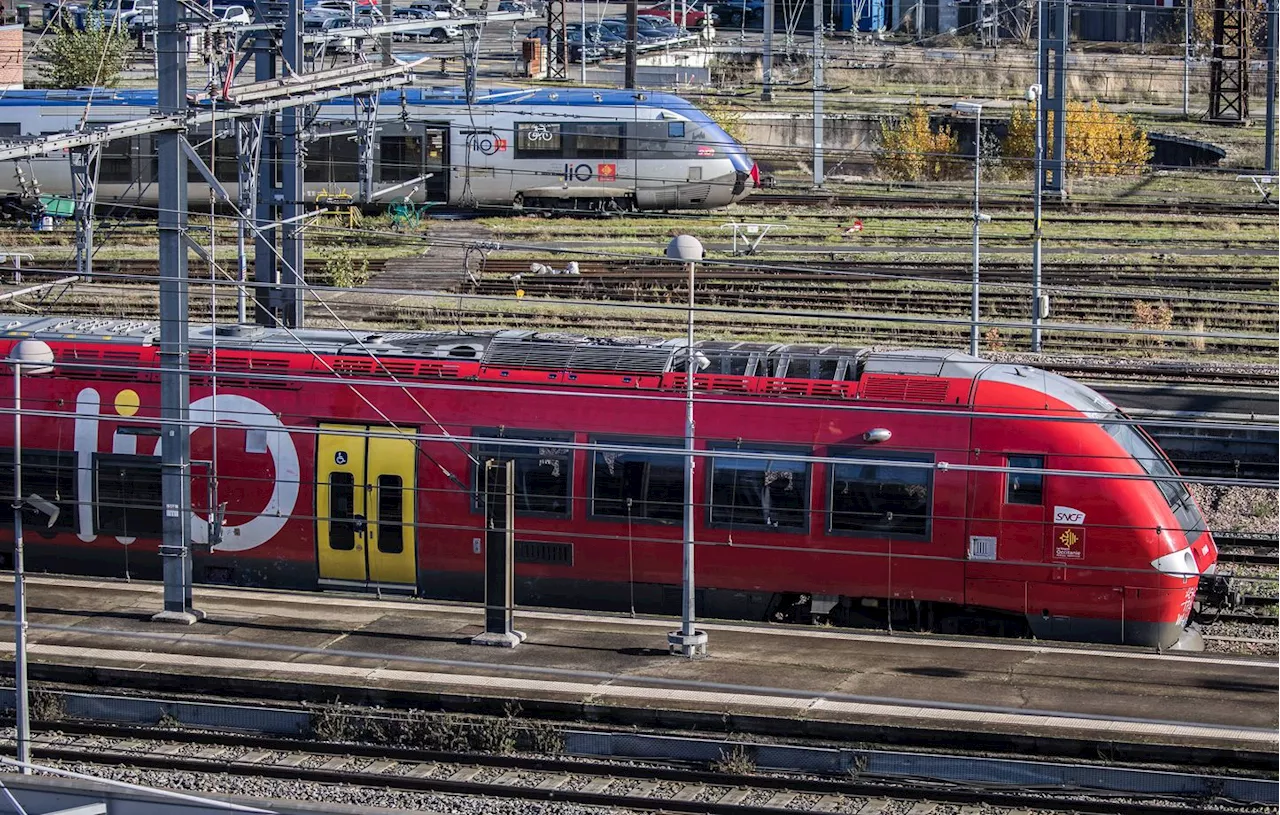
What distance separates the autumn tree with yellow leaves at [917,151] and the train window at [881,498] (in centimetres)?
2358

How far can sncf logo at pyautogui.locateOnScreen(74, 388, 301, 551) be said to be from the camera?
541 inches

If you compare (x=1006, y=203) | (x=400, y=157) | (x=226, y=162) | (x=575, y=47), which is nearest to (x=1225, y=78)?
(x=1006, y=203)

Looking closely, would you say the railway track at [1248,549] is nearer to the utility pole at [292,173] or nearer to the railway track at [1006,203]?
the utility pole at [292,173]

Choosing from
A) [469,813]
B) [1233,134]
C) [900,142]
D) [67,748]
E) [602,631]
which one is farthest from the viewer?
[1233,134]

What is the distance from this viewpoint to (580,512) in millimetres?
13039

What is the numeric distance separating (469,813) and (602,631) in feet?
9.92

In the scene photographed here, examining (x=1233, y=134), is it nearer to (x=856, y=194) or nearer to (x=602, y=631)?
(x=856, y=194)

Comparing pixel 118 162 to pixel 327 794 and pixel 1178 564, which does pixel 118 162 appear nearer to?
pixel 327 794

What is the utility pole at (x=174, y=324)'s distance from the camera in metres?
12.0

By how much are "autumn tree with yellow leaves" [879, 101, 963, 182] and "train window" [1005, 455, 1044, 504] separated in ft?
Answer: 77.5

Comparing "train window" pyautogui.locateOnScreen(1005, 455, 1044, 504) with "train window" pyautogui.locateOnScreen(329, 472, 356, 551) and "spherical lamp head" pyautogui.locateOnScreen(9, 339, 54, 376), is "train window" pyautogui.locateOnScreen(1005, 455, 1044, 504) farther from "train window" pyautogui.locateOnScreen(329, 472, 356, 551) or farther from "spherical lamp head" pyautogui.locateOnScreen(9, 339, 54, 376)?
"spherical lamp head" pyautogui.locateOnScreen(9, 339, 54, 376)

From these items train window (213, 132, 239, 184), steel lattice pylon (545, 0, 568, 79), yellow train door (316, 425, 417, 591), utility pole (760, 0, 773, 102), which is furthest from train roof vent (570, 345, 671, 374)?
steel lattice pylon (545, 0, 568, 79)

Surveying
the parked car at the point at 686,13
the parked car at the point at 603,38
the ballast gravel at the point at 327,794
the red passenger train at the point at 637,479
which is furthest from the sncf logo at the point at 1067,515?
the parked car at the point at 686,13

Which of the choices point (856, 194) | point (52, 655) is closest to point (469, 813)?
point (52, 655)
